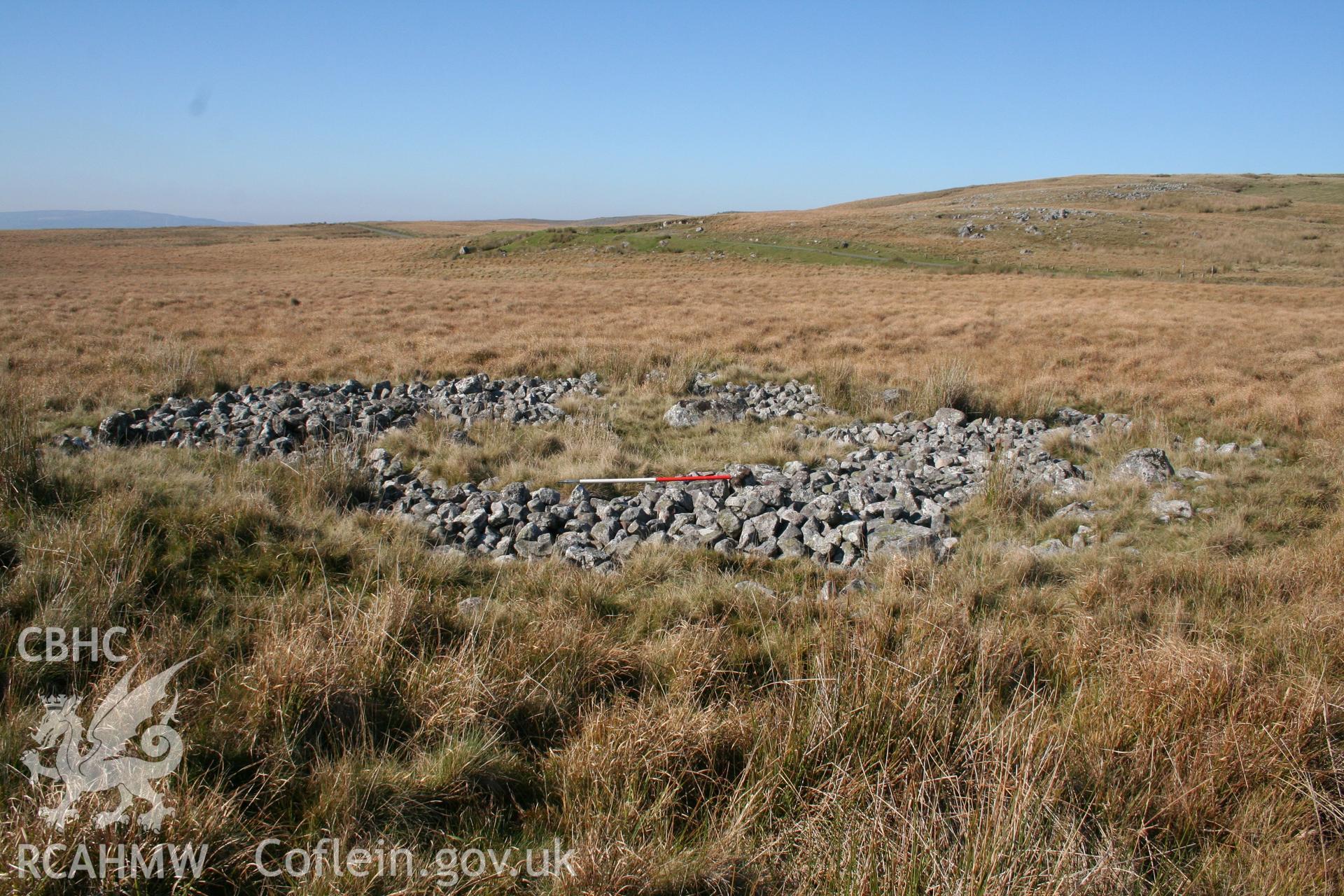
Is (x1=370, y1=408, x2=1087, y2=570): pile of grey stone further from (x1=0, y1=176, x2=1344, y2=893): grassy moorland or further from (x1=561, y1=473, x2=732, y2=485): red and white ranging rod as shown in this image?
(x1=0, y1=176, x2=1344, y2=893): grassy moorland

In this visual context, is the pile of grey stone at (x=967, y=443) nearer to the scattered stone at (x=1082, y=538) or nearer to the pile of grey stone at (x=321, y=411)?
the scattered stone at (x=1082, y=538)

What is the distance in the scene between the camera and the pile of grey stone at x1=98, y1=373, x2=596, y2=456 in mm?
8492

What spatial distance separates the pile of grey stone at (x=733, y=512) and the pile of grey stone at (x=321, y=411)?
1.72 metres

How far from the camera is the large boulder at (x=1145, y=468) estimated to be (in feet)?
23.9

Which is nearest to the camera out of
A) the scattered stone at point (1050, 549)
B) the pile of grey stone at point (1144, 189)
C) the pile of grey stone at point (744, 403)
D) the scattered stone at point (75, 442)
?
the scattered stone at point (1050, 549)

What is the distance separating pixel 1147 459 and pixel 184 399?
12903mm

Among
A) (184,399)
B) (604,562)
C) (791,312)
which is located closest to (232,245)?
(791,312)

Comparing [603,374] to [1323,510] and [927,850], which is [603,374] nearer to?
[1323,510]

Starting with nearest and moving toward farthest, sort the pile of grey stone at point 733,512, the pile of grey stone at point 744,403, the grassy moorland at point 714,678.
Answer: the grassy moorland at point 714,678
the pile of grey stone at point 733,512
the pile of grey stone at point 744,403

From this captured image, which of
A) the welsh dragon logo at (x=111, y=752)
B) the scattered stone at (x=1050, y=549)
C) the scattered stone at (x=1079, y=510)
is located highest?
the welsh dragon logo at (x=111, y=752)

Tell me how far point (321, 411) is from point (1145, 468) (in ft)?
33.4

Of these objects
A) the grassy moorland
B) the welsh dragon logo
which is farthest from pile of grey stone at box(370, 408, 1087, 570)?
the welsh dragon logo

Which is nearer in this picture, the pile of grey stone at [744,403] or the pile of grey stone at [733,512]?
the pile of grey stone at [733,512]

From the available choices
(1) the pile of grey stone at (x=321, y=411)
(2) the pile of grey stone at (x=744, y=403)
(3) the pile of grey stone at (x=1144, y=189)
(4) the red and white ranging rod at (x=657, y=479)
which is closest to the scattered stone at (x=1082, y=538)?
(4) the red and white ranging rod at (x=657, y=479)
